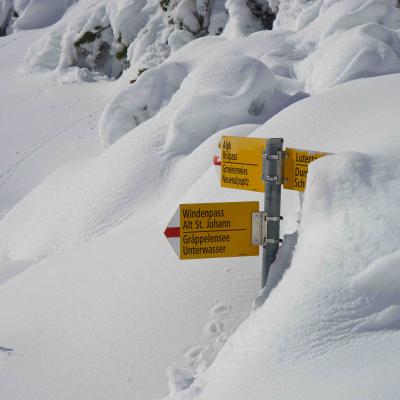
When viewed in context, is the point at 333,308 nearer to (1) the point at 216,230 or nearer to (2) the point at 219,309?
(1) the point at 216,230

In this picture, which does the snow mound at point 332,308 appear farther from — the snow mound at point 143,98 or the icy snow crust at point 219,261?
the snow mound at point 143,98

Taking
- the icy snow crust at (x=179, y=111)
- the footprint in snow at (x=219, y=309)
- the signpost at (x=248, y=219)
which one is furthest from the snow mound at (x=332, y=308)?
the icy snow crust at (x=179, y=111)

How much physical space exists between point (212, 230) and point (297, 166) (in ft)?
1.91

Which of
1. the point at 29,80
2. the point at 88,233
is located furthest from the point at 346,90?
the point at 29,80

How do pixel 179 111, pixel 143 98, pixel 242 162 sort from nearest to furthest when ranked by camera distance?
1. pixel 242 162
2. pixel 179 111
3. pixel 143 98

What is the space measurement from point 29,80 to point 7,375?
15964 millimetres

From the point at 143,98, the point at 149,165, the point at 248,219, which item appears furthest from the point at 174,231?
the point at 143,98

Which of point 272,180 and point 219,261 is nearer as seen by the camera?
point 272,180

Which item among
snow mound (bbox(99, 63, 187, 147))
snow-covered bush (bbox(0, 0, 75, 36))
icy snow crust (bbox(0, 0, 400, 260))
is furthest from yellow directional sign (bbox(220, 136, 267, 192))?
snow-covered bush (bbox(0, 0, 75, 36))

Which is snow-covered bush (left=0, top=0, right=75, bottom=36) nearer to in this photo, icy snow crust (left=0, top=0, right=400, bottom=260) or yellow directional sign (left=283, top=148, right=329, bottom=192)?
icy snow crust (left=0, top=0, right=400, bottom=260)

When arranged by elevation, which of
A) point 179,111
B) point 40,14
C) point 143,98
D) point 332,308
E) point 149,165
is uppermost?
point 332,308

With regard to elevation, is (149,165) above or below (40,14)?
above

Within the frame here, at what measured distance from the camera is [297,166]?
282 cm

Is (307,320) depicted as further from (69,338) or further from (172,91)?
(172,91)
